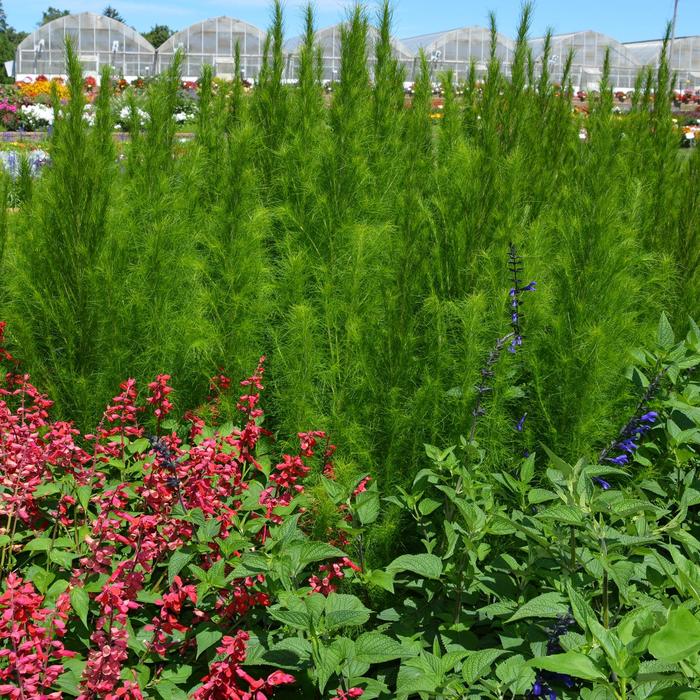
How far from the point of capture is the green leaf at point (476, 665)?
1724 mm

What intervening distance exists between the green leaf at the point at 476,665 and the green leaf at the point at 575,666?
0.51 metres

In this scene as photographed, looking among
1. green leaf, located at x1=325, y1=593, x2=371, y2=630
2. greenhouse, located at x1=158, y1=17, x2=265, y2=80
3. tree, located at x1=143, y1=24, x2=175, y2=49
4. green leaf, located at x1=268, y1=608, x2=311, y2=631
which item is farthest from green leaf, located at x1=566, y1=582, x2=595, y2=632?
tree, located at x1=143, y1=24, x2=175, y2=49

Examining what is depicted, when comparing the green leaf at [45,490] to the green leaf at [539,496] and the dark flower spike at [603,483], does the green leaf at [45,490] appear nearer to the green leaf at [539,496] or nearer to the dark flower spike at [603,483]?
the green leaf at [539,496]

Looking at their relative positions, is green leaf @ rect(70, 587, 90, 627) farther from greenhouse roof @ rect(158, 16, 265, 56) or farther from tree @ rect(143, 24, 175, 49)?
tree @ rect(143, 24, 175, 49)

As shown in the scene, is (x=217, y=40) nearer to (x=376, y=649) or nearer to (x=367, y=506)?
(x=367, y=506)

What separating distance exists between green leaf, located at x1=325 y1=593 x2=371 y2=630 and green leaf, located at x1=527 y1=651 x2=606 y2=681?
1.99ft

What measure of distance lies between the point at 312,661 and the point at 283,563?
0.24 meters

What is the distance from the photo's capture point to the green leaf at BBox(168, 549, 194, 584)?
1.98 metres

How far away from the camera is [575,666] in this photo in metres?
1.22

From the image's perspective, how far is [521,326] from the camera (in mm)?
2961

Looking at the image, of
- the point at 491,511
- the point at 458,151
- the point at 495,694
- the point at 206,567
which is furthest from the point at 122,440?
the point at 458,151

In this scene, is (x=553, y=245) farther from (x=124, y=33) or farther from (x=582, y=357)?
(x=124, y=33)

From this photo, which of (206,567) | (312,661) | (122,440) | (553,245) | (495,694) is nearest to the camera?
(495,694)

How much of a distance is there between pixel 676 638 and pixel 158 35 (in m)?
89.8
